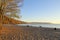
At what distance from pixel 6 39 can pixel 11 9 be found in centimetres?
616

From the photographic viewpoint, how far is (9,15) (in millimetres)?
18375

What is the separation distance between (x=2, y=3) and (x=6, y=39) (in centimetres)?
412

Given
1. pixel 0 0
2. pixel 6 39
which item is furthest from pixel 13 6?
pixel 6 39

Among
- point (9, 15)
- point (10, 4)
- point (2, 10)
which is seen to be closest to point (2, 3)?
point (2, 10)

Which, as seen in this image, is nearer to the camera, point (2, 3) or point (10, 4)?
point (2, 3)

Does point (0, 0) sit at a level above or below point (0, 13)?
above

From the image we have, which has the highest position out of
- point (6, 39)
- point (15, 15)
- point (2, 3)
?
point (2, 3)

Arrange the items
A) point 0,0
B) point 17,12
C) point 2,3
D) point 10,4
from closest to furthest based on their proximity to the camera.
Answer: point 0,0, point 2,3, point 10,4, point 17,12

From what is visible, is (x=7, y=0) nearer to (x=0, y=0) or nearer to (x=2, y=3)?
(x=2, y=3)

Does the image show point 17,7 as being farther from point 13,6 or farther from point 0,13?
point 0,13

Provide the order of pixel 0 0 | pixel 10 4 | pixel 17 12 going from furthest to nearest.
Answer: pixel 17 12
pixel 10 4
pixel 0 0

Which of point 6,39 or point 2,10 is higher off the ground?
point 2,10

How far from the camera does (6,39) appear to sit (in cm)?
1240

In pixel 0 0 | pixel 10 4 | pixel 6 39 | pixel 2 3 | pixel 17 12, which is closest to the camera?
pixel 6 39
